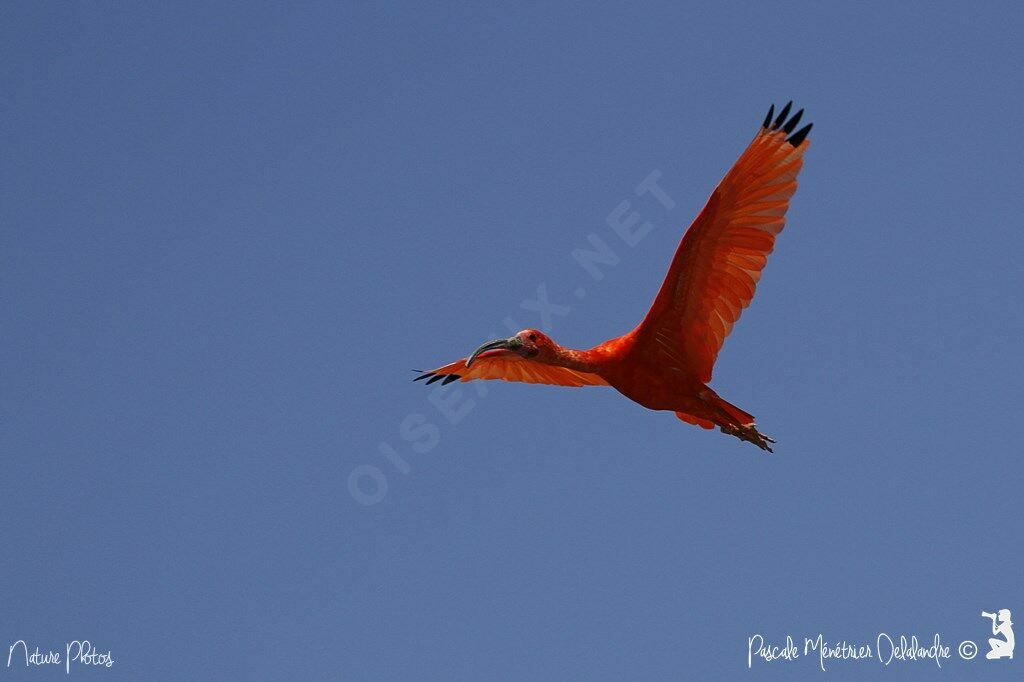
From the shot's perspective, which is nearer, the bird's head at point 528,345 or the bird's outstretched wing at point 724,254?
the bird's outstretched wing at point 724,254

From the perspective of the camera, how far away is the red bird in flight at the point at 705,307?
20.1 meters

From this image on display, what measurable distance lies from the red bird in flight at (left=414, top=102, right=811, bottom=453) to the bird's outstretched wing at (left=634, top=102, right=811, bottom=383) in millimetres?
14

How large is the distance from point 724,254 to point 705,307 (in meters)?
0.85

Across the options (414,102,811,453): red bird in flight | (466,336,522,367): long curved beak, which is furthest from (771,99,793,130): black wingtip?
(466,336,522,367): long curved beak

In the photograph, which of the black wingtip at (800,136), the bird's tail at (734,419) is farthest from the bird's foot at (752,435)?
the black wingtip at (800,136)

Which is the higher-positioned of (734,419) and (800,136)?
(800,136)

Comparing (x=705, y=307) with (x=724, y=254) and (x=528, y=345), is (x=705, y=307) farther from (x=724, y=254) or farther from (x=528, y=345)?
(x=528, y=345)

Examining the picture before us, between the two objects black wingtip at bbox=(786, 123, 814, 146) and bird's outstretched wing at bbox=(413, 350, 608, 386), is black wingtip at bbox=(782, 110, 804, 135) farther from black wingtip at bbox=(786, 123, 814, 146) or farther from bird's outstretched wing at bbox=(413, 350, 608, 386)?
bird's outstretched wing at bbox=(413, 350, 608, 386)

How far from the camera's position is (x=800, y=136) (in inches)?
790

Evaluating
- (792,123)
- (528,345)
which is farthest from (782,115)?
(528,345)

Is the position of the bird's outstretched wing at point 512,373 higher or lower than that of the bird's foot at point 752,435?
higher

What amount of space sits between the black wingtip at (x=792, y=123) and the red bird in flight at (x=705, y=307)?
0.01m

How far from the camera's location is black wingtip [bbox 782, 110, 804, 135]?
20016 mm

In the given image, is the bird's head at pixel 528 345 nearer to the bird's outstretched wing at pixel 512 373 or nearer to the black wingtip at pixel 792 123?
the bird's outstretched wing at pixel 512 373
